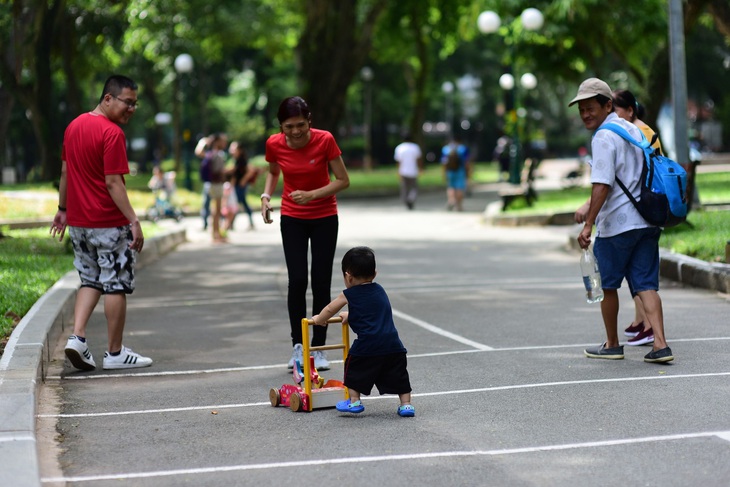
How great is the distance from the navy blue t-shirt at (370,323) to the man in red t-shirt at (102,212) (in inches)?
86.6

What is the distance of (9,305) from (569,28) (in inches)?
1026

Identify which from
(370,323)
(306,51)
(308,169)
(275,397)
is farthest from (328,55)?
(370,323)

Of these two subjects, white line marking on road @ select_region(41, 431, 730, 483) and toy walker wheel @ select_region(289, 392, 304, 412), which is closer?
white line marking on road @ select_region(41, 431, 730, 483)

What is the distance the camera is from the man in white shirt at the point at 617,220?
8.13 meters

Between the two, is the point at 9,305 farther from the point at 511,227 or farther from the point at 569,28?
the point at 569,28

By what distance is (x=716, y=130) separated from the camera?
72.9m

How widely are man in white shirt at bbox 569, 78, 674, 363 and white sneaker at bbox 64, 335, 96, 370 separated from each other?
11.3 feet

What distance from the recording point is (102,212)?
846cm

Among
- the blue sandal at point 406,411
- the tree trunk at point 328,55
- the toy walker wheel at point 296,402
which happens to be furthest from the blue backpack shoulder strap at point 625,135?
the tree trunk at point 328,55

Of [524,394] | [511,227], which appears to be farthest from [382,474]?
[511,227]

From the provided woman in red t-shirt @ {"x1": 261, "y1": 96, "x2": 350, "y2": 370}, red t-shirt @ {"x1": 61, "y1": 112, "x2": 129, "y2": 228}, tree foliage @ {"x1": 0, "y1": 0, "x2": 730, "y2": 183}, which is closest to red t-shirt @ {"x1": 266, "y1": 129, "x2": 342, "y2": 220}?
woman in red t-shirt @ {"x1": 261, "y1": 96, "x2": 350, "y2": 370}

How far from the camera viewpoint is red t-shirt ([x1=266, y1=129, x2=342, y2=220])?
26.8ft

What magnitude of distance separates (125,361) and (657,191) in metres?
3.84

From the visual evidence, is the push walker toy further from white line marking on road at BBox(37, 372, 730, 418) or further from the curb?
the curb
